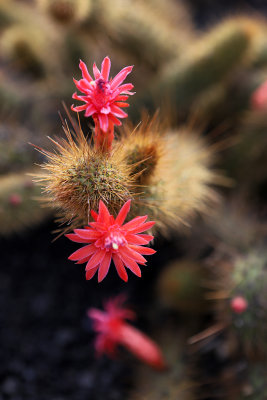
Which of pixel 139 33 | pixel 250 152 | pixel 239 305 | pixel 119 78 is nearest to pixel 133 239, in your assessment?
pixel 119 78

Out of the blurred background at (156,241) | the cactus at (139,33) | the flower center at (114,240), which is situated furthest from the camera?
the cactus at (139,33)

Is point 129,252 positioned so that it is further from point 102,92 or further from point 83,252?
point 102,92

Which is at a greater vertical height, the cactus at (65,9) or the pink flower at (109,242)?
the cactus at (65,9)

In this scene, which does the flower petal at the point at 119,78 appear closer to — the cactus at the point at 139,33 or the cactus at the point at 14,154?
the cactus at the point at 14,154

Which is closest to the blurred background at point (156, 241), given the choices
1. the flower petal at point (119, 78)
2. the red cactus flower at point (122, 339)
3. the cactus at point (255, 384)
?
the cactus at point (255, 384)

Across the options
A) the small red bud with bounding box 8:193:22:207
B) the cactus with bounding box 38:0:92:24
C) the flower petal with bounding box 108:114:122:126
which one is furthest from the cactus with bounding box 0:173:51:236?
the cactus with bounding box 38:0:92:24

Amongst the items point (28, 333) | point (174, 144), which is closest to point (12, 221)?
point (28, 333)

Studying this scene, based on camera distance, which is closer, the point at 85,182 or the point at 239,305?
the point at 85,182
